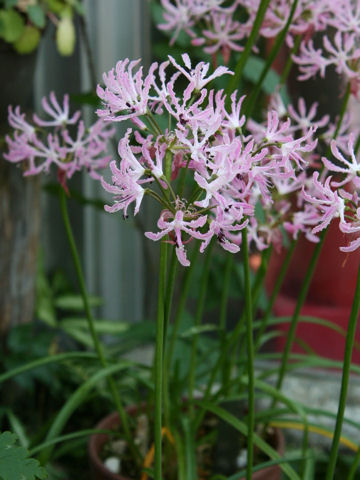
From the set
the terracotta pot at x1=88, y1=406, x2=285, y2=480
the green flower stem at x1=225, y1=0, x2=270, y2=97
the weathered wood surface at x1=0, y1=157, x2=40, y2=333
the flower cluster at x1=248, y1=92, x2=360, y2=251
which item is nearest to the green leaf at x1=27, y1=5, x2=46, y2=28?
the weathered wood surface at x1=0, y1=157, x2=40, y2=333

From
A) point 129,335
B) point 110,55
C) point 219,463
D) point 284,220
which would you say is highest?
point 110,55

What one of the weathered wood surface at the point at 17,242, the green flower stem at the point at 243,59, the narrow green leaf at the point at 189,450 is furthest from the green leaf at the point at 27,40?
the narrow green leaf at the point at 189,450

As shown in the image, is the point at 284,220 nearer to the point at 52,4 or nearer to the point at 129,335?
the point at 129,335

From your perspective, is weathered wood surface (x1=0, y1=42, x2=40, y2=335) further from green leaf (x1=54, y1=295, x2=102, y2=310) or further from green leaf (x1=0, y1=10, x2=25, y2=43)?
green leaf (x1=54, y1=295, x2=102, y2=310)

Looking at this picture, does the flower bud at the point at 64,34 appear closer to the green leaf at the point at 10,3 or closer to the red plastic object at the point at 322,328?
the green leaf at the point at 10,3

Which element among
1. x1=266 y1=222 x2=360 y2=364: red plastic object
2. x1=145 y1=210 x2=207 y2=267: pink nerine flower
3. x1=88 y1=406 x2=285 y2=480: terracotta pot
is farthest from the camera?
x1=266 y1=222 x2=360 y2=364: red plastic object

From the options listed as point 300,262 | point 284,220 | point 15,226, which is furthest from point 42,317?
point 284,220

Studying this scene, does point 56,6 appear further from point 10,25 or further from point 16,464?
point 16,464
